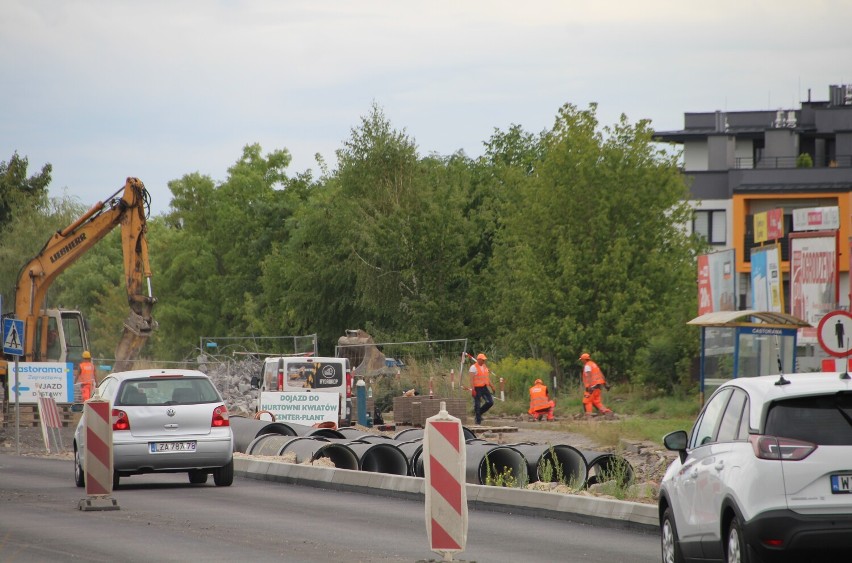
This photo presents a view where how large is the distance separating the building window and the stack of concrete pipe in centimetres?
5828

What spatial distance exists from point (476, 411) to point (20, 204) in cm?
6131

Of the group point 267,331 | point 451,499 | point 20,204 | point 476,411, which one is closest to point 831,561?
point 451,499

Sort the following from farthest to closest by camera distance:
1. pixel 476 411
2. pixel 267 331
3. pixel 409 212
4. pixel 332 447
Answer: pixel 267 331, pixel 409 212, pixel 476 411, pixel 332 447

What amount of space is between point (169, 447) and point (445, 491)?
9.26 meters

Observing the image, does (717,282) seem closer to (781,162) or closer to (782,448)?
(782,448)

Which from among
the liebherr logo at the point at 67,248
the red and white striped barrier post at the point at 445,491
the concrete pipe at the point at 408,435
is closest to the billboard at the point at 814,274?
the concrete pipe at the point at 408,435

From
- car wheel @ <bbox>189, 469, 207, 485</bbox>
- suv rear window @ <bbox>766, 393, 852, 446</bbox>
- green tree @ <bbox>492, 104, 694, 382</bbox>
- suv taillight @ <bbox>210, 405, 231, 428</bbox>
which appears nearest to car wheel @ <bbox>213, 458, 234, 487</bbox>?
suv taillight @ <bbox>210, 405, 231, 428</bbox>

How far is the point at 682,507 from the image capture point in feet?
34.5

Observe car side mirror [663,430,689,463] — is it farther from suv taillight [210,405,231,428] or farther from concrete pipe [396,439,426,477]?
suv taillight [210,405,231,428]

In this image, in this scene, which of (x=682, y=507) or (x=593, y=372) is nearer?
(x=682, y=507)

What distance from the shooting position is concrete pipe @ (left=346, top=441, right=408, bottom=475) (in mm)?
21609

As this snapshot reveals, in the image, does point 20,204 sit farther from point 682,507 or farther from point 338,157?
point 682,507

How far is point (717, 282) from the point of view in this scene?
131 feet

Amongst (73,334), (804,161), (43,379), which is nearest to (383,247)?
(804,161)
